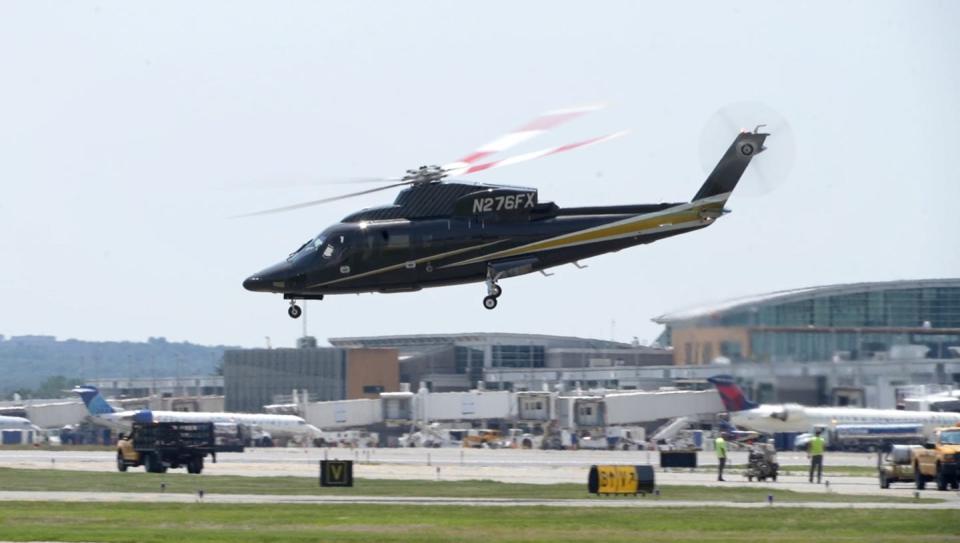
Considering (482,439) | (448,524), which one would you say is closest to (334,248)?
(448,524)

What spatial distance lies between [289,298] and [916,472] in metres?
21.9

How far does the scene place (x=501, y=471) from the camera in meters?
73.5

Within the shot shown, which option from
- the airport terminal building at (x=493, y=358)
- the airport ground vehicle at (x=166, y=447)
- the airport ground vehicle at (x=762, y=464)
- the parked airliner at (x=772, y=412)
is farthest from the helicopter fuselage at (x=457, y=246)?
the airport terminal building at (x=493, y=358)

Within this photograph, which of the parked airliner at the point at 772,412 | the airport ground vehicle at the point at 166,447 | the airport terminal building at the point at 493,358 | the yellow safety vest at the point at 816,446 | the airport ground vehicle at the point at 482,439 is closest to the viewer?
the parked airliner at the point at 772,412

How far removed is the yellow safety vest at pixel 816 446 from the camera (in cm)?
5844

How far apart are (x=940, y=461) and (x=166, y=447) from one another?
3211 cm

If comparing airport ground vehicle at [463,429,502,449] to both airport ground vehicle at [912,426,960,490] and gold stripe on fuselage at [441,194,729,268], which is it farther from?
gold stripe on fuselage at [441,194,729,268]

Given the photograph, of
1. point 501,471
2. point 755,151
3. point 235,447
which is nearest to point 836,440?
point 501,471

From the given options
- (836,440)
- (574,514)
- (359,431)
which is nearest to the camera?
(574,514)

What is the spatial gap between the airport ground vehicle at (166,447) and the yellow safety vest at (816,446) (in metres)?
25.6

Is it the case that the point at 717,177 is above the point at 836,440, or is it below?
above

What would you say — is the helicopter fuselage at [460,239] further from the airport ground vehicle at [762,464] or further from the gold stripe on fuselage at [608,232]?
the airport ground vehicle at [762,464]

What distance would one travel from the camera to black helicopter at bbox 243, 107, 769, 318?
4509 centimetres

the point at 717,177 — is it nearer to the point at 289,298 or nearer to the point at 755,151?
the point at 755,151
